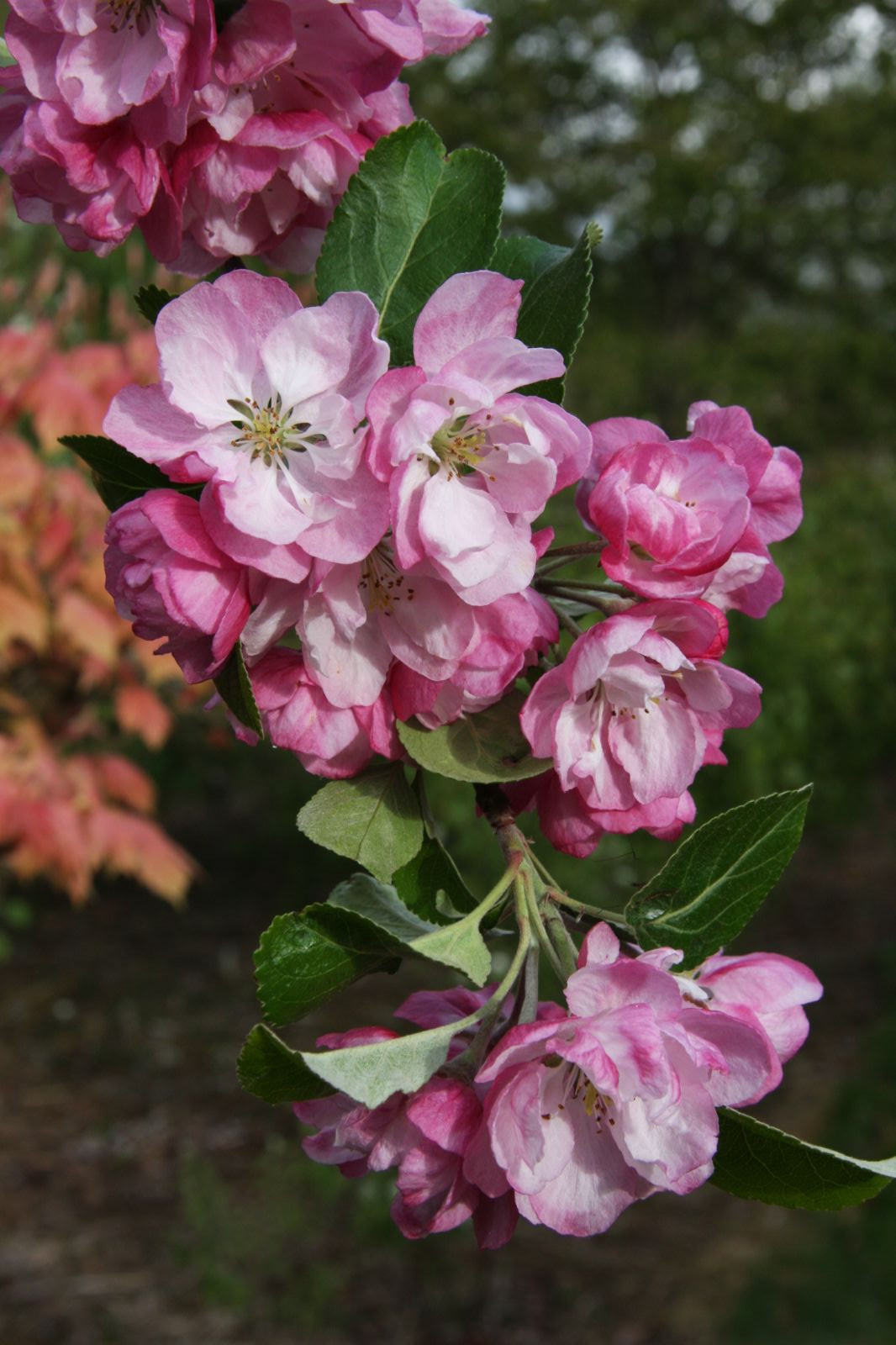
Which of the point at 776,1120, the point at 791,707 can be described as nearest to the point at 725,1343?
the point at 776,1120

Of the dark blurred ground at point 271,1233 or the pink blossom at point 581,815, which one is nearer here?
the pink blossom at point 581,815

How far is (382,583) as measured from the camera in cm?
54

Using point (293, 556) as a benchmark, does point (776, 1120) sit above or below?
below

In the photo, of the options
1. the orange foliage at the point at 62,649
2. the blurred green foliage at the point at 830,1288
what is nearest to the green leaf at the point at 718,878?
the orange foliage at the point at 62,649

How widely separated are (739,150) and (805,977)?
16.8 meters

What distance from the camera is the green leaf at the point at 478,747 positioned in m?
0.56

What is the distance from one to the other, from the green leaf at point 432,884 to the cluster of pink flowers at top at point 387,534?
6cm

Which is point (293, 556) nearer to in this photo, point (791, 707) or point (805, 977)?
point (805, 977)

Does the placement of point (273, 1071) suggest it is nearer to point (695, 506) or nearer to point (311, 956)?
point (311, 956)

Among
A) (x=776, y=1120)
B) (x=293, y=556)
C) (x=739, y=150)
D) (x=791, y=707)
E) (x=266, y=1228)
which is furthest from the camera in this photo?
(x=739, y=150)

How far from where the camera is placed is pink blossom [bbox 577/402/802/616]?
55 centimetres

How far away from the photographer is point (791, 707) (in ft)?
17.0

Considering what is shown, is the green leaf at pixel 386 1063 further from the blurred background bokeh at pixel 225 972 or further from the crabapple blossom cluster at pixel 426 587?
the blurred background bokeh at pixel 225 972

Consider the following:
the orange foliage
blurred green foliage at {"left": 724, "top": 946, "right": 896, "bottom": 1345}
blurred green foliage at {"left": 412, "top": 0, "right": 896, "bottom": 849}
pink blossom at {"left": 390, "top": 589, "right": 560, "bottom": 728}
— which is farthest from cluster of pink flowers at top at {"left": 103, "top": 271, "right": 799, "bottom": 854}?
blurred green foliage at {"left": 412, "top": 0, "right": 896, "bottom": 849}
